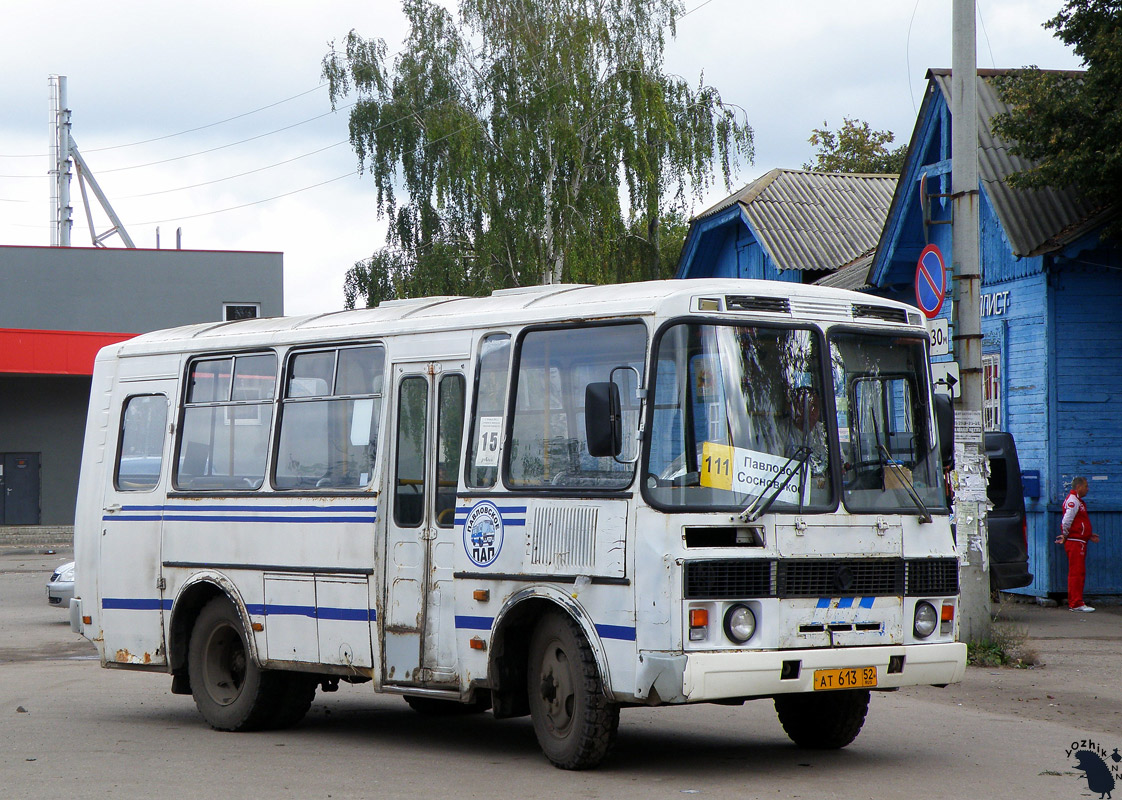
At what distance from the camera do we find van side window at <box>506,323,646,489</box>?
854 cm

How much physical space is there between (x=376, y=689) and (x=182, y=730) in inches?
78.4

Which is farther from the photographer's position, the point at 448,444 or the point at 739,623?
the point at 448,444

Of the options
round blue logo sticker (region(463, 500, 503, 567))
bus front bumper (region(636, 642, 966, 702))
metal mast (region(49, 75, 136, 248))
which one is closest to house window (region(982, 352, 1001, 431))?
bus front bumper (region(636, 642, 966, 702))

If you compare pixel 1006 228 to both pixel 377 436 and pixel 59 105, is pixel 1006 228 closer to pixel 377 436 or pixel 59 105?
pixel 377 436

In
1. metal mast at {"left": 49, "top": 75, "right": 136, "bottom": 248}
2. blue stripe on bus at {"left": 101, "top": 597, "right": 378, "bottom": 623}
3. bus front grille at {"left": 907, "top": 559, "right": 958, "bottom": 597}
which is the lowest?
blue stripe on bus at {"left": 101, "top": 597, "right": 378, "bottom": 623}

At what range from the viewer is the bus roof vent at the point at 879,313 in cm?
923

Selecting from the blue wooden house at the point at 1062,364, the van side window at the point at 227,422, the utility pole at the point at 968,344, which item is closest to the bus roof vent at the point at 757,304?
the van side window at the point at 227,422

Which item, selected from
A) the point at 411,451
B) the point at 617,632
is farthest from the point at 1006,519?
the point at 617,632

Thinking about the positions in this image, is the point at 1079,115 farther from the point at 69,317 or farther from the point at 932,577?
the point at 69,317

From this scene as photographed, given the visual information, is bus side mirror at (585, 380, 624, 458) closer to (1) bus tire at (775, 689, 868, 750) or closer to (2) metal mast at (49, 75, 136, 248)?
(1) bus tire at (775, 689, 868, 750)

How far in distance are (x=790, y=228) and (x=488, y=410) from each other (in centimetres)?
2220

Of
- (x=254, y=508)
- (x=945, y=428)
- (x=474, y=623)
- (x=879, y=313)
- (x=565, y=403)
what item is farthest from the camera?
(x=254, y=508)

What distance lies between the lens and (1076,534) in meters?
18.7

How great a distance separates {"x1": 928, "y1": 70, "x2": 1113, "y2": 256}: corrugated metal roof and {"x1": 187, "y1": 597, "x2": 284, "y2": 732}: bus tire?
12.3m
